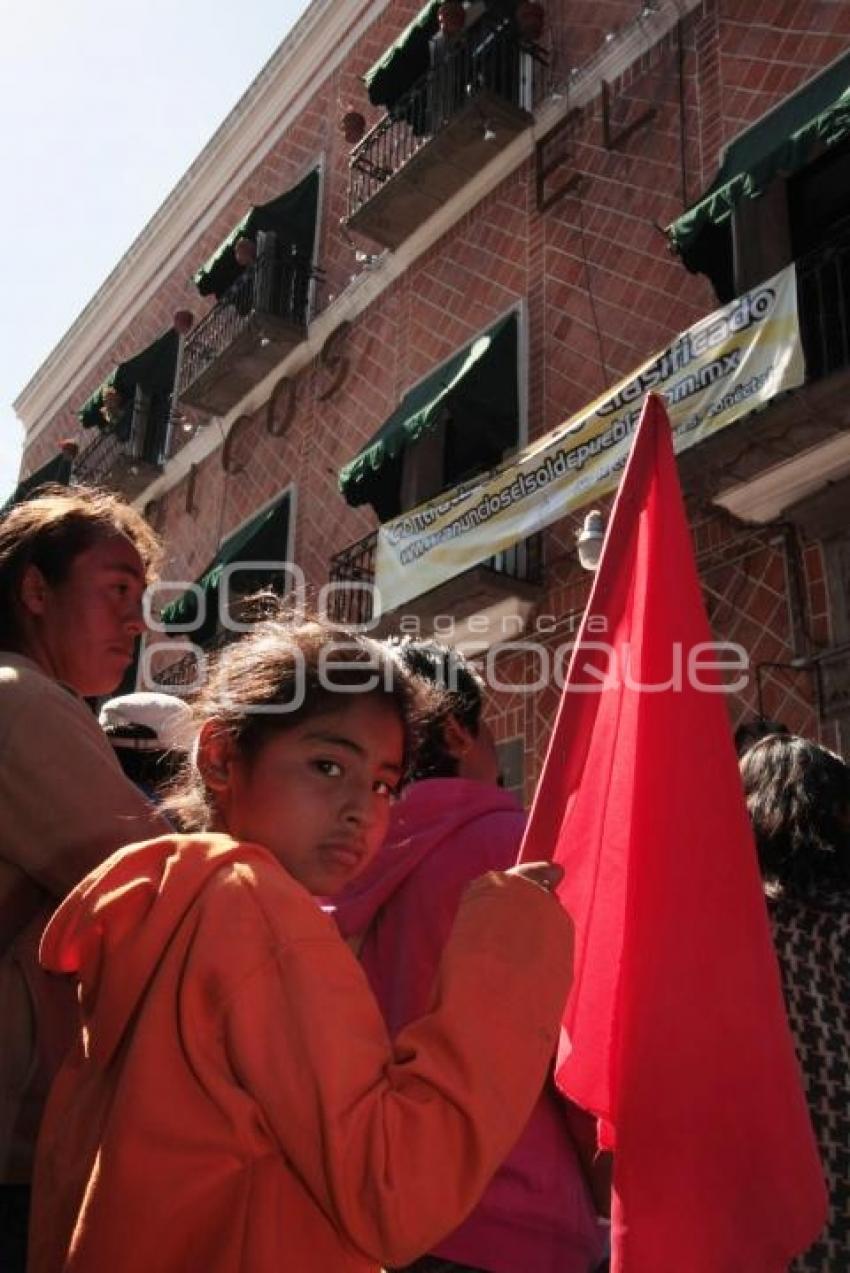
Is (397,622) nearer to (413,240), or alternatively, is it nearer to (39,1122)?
(413,240)

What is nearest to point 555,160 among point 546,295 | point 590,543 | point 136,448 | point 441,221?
point 546,295

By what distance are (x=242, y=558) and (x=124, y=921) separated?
10.8 m

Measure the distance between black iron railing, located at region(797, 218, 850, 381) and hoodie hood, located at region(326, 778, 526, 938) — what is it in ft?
17.6

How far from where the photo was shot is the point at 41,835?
146 centimetres

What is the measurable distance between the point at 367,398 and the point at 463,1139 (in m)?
10.9

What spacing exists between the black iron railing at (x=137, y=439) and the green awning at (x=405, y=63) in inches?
217

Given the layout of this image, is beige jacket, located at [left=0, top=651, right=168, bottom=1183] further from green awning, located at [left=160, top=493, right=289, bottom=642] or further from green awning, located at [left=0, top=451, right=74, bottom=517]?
green awning, located at [left=0, top=451, right=74, bottom=517]

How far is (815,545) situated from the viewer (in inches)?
269

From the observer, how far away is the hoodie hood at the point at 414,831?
6.01 feet

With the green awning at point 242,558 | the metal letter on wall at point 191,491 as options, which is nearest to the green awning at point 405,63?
the green awning at point 242,558

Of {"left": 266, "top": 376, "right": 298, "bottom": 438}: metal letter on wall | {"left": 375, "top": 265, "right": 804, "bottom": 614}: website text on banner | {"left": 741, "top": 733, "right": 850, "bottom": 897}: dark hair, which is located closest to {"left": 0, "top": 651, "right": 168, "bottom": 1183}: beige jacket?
{"left": 741, "top": 733, "right": 850, "bottom": 897}: dark hair

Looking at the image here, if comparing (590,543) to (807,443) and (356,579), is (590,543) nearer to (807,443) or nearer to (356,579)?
(807,443)

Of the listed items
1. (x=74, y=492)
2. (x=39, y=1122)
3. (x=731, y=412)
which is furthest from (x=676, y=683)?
(x=731, y=412)

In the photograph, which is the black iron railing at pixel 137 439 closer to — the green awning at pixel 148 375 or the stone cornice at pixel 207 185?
the green awning at pixel 148 375
